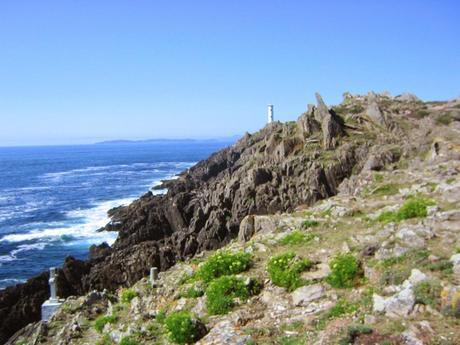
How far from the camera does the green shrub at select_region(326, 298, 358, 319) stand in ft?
30.0

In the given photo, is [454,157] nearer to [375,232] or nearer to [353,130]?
[375,232]

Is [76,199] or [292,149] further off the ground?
[292,149]

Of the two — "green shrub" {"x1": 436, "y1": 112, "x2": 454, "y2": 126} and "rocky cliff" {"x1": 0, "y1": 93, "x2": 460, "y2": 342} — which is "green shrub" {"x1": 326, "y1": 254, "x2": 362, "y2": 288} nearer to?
"rocky cliff" {"x1": 0, "y1": 93, "x2": 460, "y2": 342}

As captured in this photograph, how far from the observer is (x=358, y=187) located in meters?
30.8

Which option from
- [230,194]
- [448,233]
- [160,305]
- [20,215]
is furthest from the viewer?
[20,215]

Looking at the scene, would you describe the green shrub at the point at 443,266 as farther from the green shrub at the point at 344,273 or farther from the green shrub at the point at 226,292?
the green shrub at the point at 226,292

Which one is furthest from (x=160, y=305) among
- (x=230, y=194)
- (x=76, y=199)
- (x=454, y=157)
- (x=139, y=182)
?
(x=139, y=182)

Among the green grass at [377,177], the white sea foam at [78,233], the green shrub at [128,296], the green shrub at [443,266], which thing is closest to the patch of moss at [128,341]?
the green shrub at [128,296]

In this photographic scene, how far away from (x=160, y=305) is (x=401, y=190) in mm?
13137

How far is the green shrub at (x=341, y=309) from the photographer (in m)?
9.14

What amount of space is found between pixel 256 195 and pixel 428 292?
3509cm

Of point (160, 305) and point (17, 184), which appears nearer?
point (160, 305)

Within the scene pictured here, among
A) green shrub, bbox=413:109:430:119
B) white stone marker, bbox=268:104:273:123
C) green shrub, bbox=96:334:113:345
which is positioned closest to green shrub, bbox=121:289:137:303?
green shrub, bbox=96:334:113:345

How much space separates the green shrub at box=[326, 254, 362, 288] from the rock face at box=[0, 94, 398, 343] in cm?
2604
